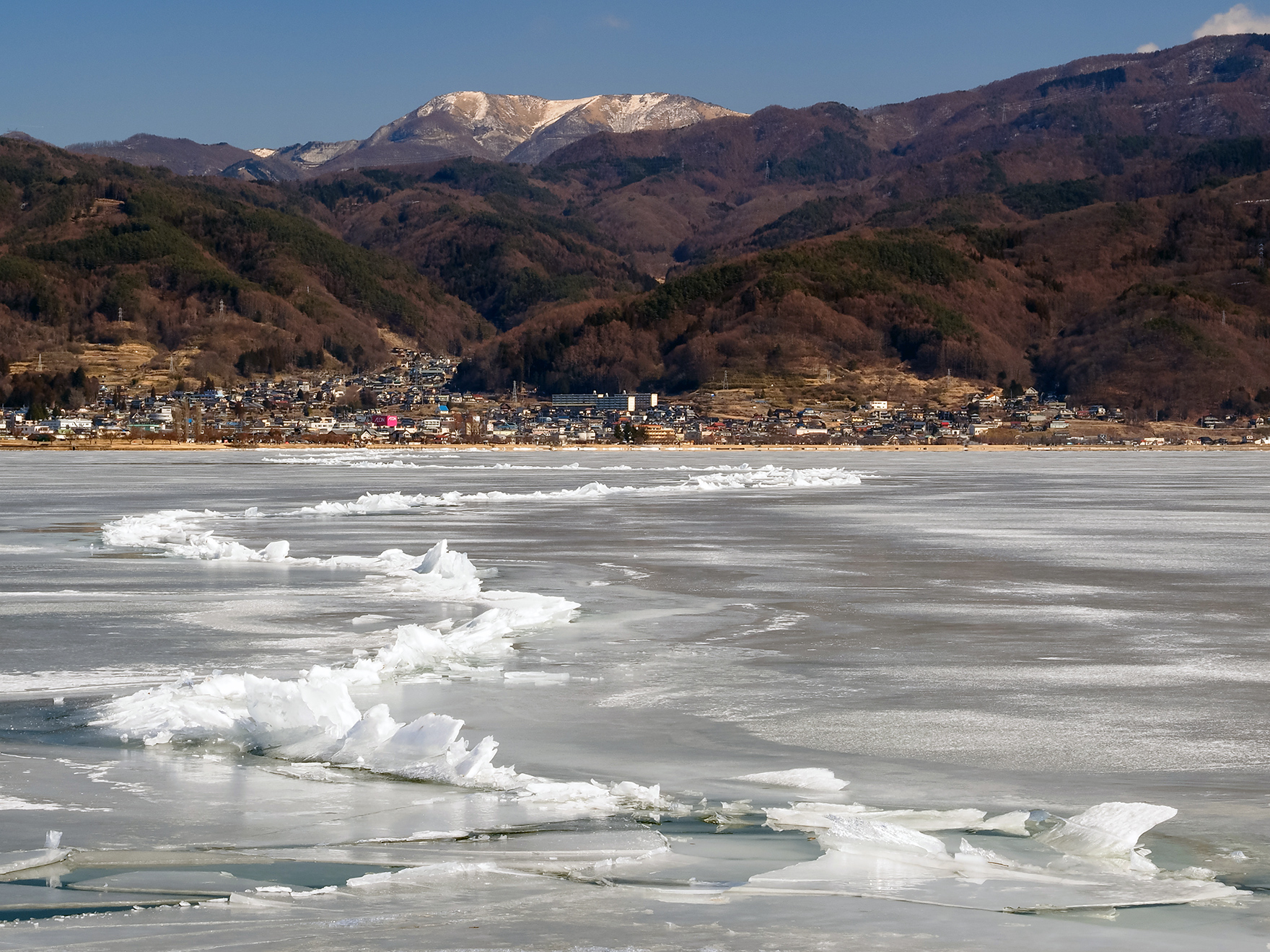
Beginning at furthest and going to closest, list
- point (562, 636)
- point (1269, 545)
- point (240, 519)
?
point (240, 519) → point (1269, 545) → point (562, 636)

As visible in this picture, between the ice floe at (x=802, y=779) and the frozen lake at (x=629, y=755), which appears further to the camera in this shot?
the ice floe at (x=802, y=779)

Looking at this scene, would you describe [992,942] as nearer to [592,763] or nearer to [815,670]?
[592,763]

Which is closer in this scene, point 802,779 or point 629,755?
point 802,779

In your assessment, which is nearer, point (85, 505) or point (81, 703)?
point (81, 703)

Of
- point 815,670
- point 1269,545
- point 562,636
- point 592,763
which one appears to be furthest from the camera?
point 1269,545

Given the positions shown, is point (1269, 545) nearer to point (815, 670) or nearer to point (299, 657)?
point (815, 670)

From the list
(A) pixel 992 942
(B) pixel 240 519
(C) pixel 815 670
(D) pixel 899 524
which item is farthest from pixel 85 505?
(A) pixel 992 942

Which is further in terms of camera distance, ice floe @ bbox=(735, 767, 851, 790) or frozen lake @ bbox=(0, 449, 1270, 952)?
ice floe @ bbox=(735, 767, 851, 790)
